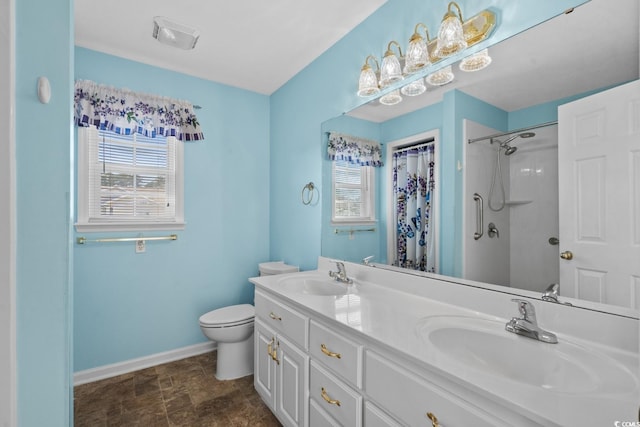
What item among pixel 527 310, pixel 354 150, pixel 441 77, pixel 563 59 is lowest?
pixel 527 310

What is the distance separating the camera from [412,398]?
3.00ft

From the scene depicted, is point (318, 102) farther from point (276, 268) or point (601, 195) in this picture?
point (601, 195)

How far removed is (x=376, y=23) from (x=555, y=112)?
124cm

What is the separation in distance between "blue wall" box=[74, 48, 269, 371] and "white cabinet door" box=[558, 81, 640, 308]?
8.23ft

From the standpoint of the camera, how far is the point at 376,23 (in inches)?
72.4

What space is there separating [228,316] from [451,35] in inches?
90.5

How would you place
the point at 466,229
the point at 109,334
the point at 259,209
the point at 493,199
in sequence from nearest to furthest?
the point at 493,199 < the point at 466,229 < the point at 109,334 < the point at 259,209

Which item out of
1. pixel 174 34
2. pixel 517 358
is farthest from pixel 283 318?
pixel 174 34

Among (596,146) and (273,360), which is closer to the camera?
(596,146)

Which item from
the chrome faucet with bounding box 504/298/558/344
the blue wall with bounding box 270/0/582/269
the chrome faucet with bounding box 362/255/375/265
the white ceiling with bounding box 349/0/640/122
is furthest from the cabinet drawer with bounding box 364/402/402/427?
the white ceiling with bounding box 349/0/640/122

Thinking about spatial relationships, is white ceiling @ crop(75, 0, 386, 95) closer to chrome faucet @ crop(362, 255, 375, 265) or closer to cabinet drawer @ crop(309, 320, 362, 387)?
chrome faucet @ crop(362, 255, 375, 265)

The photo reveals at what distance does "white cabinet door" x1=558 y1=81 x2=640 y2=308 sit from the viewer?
2.86 feet

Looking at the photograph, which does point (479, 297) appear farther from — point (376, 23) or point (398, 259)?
point (376, 23)

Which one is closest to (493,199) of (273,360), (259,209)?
(273,360)
